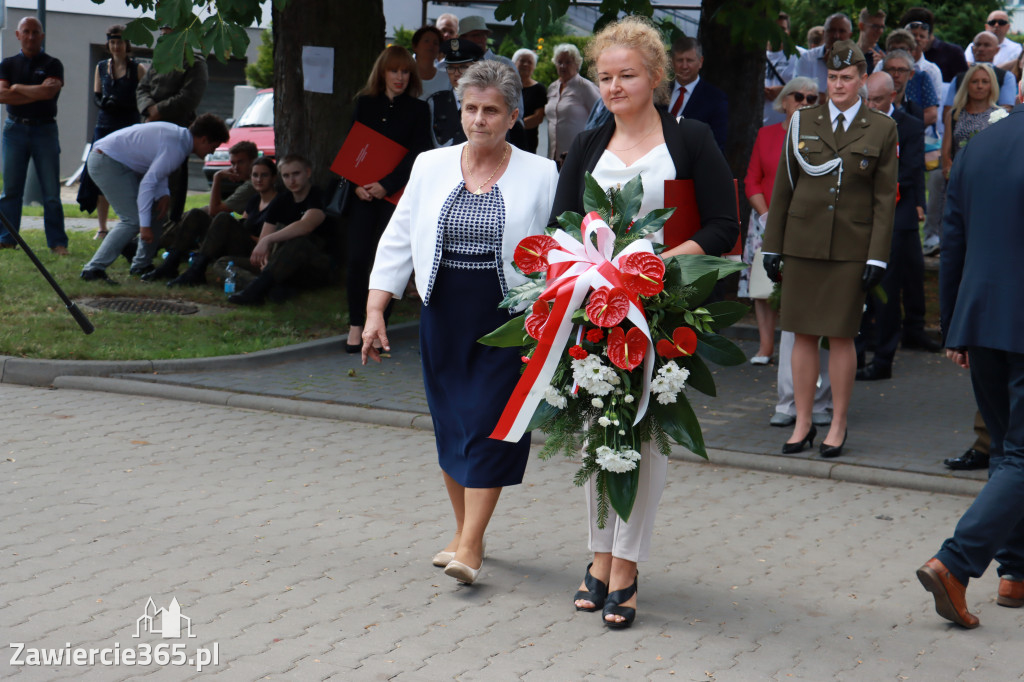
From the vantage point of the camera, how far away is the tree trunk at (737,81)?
40.4 feet

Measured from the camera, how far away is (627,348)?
14.6 ft

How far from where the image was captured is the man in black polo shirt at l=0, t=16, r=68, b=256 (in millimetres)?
13633

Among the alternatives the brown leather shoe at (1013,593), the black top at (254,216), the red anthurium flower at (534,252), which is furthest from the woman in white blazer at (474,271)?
the black top at (254,216)

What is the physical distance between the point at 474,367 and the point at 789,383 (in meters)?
3.49

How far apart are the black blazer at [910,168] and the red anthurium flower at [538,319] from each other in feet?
16.0

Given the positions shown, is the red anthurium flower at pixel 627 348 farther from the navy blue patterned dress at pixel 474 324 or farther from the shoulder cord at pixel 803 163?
the shoulder cord at pixel 803 163

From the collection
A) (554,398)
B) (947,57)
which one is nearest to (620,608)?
(554,398)

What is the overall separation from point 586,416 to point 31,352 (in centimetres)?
577

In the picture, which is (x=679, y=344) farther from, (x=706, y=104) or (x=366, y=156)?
(x=706, y=104)

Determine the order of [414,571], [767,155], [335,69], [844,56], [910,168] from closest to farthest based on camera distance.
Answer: [414,571] < [844,56] < [767,155] < [910,168] < [335,69]

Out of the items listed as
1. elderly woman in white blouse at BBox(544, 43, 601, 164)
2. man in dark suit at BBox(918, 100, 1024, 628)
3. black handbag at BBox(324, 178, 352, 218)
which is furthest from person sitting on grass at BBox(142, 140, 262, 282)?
man in dark suit at BBox(918, 100, 1024, 628)

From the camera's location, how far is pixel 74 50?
31016 millimetres

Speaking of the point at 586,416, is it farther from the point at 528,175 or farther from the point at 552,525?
the point at 552,525

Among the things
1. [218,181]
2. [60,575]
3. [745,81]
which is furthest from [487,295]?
[218,181]
